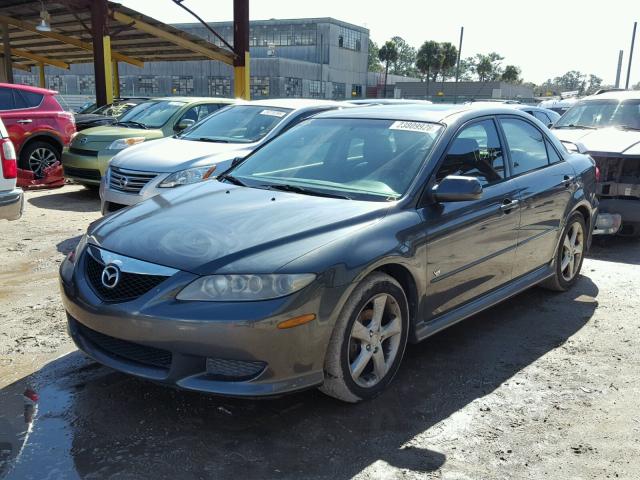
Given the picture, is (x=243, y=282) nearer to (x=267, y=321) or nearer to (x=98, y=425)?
(x=267, y=321)

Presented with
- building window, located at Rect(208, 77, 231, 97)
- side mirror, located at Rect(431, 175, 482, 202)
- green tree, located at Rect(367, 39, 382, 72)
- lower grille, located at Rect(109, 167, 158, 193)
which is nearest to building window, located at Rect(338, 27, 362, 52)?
building window, located at Rect(208, 77, 231, 97)

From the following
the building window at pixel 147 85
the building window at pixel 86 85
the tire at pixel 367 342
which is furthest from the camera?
the building window at pixel 86 85

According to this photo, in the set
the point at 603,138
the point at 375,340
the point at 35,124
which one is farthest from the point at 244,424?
the point at 35,124

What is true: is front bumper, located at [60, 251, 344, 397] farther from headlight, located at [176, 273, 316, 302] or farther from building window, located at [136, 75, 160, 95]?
building window, located at [136, 75, 160, 95]

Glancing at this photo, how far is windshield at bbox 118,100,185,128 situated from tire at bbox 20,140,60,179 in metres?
1.38

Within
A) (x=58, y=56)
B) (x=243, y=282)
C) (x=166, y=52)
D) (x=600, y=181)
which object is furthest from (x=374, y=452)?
(x=58, y=56)

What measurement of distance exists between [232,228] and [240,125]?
16.2 feet

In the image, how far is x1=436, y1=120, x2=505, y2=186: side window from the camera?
4.07 metres

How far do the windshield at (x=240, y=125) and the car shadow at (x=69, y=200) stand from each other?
2.17m

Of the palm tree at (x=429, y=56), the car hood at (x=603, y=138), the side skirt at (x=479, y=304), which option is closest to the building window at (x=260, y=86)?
the palm tree at (x=429, y=56)

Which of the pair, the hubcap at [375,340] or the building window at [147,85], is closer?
→ the hubcap at [375,340]

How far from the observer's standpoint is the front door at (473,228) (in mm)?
3770

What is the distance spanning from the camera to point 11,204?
5.79 meters

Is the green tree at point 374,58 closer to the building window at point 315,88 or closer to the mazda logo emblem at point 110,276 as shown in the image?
the building window at point 315,88
